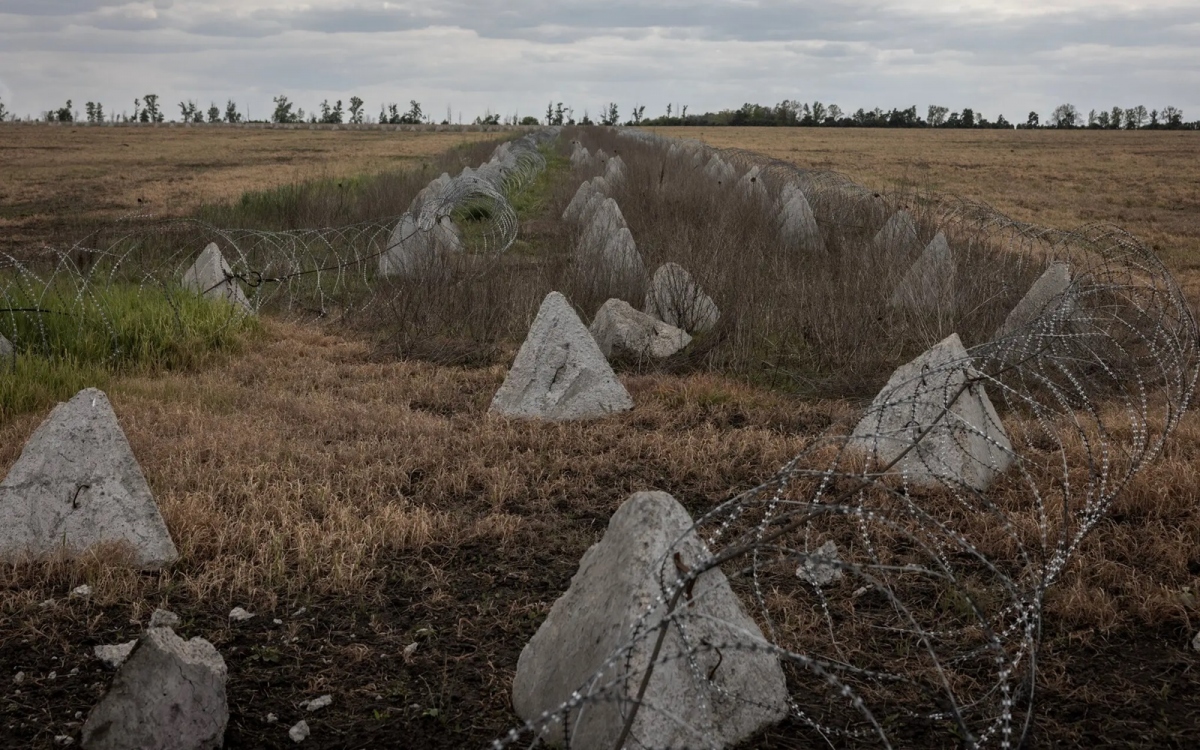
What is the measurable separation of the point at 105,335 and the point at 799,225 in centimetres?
905

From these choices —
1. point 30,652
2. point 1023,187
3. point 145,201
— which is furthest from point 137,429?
point 1023,187

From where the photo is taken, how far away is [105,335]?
8.03m

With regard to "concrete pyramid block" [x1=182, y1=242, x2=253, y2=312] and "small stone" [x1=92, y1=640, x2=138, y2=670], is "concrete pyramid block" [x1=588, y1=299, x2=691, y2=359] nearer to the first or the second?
"concrete pyramid block" [x1=182, y1=242, x2=253, y2=312]

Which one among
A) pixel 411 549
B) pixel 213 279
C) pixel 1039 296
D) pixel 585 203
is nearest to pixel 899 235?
pixel 1039 296

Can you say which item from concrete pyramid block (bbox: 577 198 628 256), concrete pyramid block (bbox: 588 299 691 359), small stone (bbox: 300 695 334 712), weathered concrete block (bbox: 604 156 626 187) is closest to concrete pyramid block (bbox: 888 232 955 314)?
concrete pyramid block (bbox: 588 299 691 359)

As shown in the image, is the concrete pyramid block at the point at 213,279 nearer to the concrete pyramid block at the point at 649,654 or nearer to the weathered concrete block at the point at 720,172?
the concrete pyramid block at the point at 649,654

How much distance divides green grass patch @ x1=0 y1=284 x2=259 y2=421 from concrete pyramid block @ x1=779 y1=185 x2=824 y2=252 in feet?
25.2

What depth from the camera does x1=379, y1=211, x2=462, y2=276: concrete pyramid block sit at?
38.1ft

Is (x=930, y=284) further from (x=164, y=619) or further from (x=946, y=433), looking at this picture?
(x=164, y=619)

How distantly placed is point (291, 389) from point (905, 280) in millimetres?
5876

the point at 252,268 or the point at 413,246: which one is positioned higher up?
the point at 413,246

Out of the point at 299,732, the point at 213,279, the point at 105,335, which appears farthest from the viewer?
the point at 213,279

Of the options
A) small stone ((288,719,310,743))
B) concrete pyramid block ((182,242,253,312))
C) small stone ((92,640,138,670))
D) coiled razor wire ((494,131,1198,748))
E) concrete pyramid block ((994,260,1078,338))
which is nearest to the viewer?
coiled razor wire ((494,131,1198,748))

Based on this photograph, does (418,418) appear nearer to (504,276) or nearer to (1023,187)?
(504,276)
